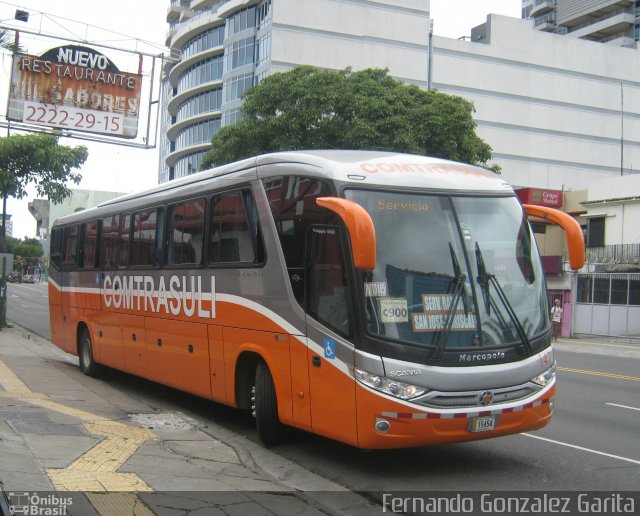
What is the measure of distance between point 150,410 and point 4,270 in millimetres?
13647

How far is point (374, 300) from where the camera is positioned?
6.51 m

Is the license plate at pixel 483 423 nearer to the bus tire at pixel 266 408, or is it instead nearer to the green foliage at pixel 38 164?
the bus tire at pixel 266 408

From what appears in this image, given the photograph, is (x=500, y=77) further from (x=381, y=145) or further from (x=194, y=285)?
(x=194, y=285)

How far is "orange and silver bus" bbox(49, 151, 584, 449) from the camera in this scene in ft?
20.9

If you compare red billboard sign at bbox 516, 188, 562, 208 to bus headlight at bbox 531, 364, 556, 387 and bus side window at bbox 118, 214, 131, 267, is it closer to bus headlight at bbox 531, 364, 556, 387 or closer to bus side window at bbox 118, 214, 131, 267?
bus side window at bbox 118, 214, 131, 267

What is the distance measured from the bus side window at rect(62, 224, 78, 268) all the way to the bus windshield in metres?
9.39

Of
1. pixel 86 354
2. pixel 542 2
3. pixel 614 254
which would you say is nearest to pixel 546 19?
pixel 542 2

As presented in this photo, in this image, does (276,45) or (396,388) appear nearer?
(396,388)

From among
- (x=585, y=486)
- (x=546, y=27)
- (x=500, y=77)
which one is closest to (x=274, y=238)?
(x=585, y=486)

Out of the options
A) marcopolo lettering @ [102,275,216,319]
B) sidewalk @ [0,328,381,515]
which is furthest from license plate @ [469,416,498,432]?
marcopolo lettering @ [102,275,216,319]

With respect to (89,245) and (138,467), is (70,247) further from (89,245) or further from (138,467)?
(138,467)

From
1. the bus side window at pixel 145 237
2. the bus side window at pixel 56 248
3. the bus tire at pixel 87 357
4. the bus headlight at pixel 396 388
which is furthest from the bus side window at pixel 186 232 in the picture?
the bus side window at pixel 56 248

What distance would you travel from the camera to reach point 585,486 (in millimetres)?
6562

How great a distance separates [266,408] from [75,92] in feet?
32.4
